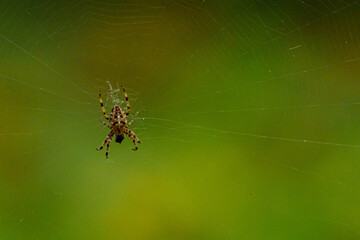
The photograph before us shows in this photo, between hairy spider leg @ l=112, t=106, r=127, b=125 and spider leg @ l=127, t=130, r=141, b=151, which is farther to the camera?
spider leg @ l=127, t=130, r=141, b=151

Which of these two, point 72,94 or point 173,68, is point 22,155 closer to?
point 72,94

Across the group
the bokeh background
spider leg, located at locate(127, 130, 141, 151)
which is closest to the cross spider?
spider leg, located at locate(127, 130, 141, 151)

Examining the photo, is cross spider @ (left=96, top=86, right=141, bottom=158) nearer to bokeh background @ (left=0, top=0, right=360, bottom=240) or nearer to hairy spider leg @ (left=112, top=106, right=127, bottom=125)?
hairy spider leg @ (left=112, top=106, right=127, bottom=125)

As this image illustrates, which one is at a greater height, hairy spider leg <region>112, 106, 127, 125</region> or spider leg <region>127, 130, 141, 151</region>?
hairy spider leg <region>112, 106, 127, 125</region>

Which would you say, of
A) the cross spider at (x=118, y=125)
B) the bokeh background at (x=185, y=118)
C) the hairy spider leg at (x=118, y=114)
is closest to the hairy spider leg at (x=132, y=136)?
the cross spider at (x=118, y=125)

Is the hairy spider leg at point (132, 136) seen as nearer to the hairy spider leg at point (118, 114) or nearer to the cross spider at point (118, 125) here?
the cross spider at point (118, 125)

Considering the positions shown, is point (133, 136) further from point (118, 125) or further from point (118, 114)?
point (118, 114)

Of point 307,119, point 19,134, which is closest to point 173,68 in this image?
point 307,119

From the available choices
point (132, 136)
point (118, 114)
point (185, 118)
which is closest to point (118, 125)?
point (118, 114)
